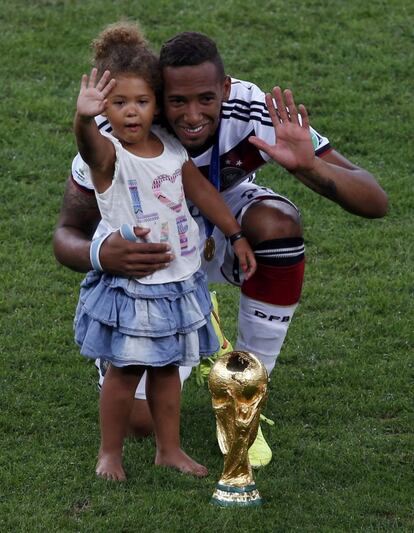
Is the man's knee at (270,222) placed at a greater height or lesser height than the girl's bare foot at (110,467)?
greater

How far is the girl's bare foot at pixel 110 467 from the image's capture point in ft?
15.3

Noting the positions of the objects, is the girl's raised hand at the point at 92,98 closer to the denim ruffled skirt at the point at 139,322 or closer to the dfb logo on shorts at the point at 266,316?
the denim ruffled skirt at the point at 139,322

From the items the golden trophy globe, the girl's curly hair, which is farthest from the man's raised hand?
the golden trophy globe

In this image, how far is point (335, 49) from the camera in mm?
9570

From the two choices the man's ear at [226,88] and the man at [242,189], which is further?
the man's ear at [226,88]

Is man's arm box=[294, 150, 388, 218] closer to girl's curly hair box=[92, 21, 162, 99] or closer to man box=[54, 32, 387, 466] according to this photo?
man box=[54, 32, 387, 466]

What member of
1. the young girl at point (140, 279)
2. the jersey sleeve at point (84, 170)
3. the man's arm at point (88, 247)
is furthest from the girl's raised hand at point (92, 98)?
the man's arm at point (88, 247)

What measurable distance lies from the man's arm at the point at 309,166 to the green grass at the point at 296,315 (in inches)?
36.0

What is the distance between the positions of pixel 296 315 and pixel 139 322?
2.03 meters

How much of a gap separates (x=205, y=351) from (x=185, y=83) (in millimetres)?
926

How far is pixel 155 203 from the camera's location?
461cm

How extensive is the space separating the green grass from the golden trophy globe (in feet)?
0.22

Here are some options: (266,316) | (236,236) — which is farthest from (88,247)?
(266,316)

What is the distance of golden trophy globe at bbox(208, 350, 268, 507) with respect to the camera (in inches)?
169
